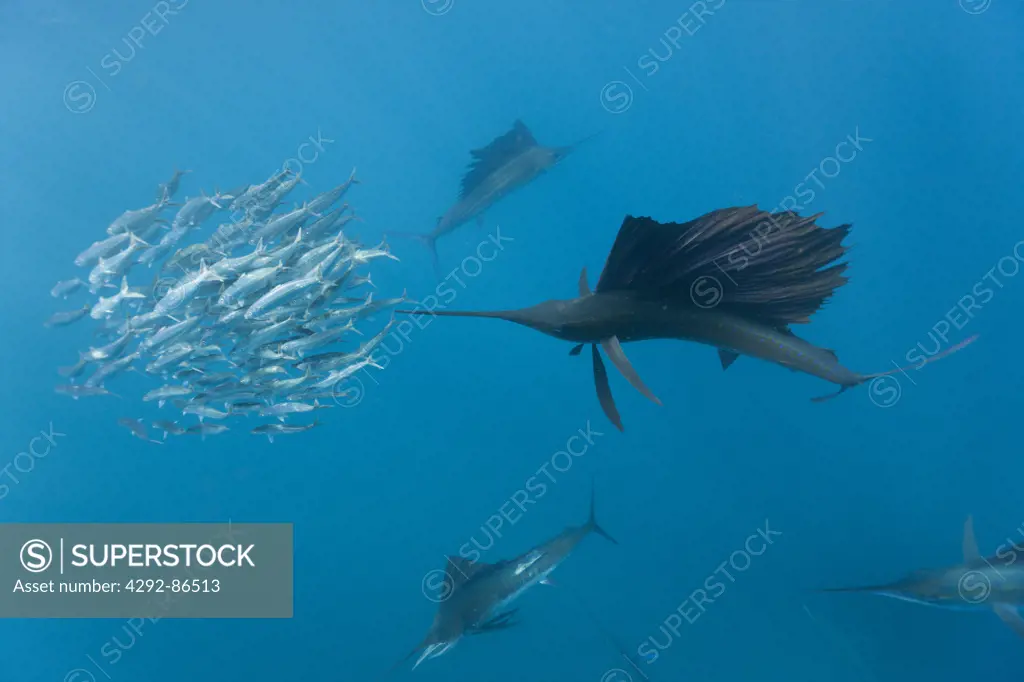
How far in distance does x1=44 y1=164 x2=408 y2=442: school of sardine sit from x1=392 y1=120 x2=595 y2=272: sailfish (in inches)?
51.6

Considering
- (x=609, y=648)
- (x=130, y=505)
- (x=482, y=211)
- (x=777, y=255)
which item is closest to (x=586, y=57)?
(x=482, y=211)

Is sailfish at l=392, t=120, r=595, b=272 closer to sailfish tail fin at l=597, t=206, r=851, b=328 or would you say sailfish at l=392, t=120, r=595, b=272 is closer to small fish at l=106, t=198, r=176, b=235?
small fish at l=106, t=198, r=176, b=235

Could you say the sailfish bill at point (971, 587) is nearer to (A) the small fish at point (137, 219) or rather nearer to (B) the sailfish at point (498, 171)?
(B) the sailfish at point (498, 171)

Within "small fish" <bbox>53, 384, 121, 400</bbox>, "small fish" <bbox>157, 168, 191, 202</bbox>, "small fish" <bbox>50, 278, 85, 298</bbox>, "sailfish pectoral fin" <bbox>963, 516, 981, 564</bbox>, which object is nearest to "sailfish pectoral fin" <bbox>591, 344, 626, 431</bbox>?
"sailfish pectoral fin" <bbox>963, 516, 981, 564</bbox>

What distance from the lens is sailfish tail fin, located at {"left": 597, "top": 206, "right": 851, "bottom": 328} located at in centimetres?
242

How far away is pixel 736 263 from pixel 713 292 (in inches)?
8.4

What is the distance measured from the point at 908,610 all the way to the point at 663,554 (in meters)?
2.30

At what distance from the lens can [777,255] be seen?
8.21 feet

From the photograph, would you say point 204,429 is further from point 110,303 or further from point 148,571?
point 148,571

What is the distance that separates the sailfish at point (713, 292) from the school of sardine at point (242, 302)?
1557mm

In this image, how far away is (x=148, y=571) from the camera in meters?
5.70

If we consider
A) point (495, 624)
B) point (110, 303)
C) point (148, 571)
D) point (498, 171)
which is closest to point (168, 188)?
point (110, 303)

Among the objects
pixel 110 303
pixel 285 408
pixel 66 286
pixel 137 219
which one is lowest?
pixel 285 408

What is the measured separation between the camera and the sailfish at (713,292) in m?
2.44
